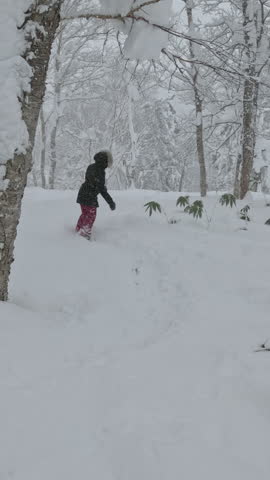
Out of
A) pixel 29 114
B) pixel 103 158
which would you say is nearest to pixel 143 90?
pixel 103 158

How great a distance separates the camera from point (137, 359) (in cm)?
264

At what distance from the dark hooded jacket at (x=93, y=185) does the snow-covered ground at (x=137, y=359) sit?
25.0 inches

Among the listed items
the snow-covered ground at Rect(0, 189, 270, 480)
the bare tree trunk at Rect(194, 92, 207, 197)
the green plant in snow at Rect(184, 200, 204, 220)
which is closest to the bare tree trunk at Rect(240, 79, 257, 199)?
the bare tree trunk at Rect(194, 92, 207, 197)


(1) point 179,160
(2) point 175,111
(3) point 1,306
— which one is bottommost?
(3) point 1,306

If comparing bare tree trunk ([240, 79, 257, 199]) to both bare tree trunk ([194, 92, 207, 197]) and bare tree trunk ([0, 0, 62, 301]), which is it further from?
bare tree trunk ([0, 0, 62, 301])

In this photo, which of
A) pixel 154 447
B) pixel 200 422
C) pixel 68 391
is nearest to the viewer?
pixel 154 447

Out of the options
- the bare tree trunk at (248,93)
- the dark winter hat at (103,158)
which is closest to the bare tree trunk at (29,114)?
the dark winter hat at (103,158)

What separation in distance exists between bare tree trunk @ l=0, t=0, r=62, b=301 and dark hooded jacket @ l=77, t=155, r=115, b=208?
237cm

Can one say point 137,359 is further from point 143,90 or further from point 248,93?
point 143,90

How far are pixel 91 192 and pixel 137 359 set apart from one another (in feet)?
11.4

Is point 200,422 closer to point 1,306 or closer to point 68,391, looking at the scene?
point 68,391

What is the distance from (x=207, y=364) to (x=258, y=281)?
1.74 m

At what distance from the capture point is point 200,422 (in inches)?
75.1

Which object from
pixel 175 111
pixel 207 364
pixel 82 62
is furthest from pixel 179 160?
pixel 207 364
